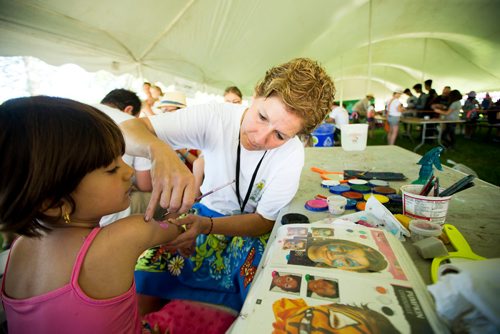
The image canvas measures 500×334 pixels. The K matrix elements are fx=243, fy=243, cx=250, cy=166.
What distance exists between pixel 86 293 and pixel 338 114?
13.7 ft

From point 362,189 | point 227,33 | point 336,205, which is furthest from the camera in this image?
point 227,33

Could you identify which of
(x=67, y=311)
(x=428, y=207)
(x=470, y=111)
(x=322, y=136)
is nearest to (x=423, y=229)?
(x=428, y=207)

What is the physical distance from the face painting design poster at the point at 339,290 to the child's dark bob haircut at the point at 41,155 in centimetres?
47

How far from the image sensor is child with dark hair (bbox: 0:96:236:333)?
19.9 inches

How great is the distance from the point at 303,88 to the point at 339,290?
0.72 m

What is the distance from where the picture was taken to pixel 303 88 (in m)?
0.93

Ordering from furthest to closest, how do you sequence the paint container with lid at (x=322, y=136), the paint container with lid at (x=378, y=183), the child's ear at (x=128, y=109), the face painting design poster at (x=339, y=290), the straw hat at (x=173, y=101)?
the straw hat at (x=173, y=101)
the paint container with lid at (x=322, y=136)
the child's ear at (x=128, y=109)
the paint container with lid at (x=378, y=183)
the face painting design poster at (x=339, y=290)

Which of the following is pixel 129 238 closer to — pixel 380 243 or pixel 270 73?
pixel 380 243

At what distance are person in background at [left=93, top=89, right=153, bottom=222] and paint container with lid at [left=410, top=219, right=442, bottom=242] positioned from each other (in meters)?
1.44

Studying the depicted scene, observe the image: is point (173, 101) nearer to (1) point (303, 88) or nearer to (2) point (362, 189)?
(1) point (303, 88)

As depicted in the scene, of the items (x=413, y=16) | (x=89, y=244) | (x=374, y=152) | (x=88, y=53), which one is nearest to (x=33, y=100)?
(x=89, y=244)

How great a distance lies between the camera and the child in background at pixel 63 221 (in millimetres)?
506

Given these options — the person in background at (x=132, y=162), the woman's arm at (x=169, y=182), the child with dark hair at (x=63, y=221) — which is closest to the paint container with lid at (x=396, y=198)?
the woman's arm at (x=169, y=182)

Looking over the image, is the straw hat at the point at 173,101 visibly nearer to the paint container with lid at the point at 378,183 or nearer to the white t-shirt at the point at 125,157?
the white t-shirt at the point at 125,157
